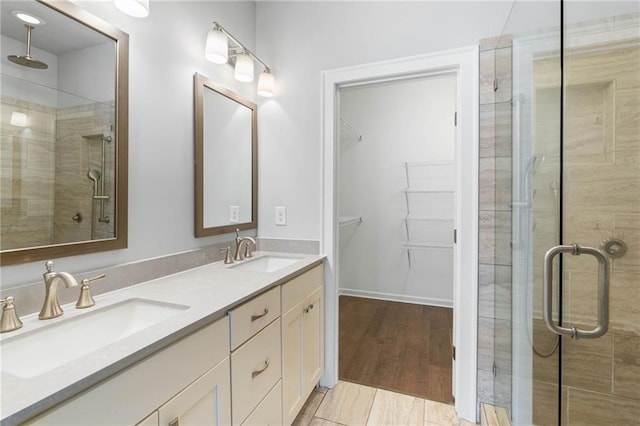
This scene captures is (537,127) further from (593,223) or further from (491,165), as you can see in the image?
(593,223)

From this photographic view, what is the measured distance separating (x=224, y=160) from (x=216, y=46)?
2.02 ft

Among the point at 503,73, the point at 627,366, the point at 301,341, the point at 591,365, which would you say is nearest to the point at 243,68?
the point at 503,73

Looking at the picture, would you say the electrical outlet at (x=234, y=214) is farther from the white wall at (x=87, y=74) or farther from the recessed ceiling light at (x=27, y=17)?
the recessed ceiling light at (x=27, y=17)

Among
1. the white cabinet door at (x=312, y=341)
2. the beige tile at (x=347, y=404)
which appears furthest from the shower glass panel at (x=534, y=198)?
the white cabinet door at (x=312, y=341)

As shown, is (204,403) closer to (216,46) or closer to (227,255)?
(227,255)

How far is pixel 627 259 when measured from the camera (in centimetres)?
135

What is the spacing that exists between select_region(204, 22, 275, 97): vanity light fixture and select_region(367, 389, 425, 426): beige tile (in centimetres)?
209

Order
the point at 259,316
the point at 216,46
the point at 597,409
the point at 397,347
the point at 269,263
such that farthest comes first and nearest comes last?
1. the point at 397,347
2. the point at 269,263
3. the point at 216,46
4. the point at 597,409
5. the point at 259,316

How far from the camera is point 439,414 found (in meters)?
1.66

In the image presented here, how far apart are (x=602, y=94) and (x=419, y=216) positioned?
1999 millimetres

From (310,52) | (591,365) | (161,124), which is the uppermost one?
(310,52)

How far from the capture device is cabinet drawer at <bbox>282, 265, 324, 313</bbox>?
1419 millimetres

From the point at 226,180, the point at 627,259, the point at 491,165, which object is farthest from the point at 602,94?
the point at 226,180

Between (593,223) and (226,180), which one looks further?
(226,180)
